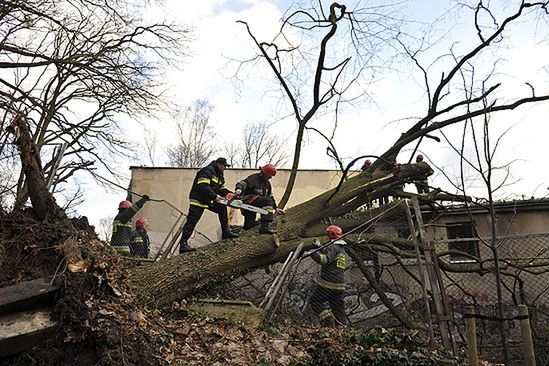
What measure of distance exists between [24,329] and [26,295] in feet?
0.85

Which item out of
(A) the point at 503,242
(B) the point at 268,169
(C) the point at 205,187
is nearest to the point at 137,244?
(C) the point at 205,187

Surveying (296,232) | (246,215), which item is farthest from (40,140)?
(296,232)

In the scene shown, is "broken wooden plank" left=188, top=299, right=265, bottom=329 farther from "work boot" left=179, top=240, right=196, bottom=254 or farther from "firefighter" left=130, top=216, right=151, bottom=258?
"firefighter" left=130, top=216, right=151, bottom=258

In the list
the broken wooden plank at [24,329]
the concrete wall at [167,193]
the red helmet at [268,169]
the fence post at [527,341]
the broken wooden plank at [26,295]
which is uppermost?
the concrete wall at [167,193]

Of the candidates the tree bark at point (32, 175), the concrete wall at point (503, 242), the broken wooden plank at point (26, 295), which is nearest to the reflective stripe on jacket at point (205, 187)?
the tree bark at point (32, 175)

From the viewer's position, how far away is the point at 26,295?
3.64m

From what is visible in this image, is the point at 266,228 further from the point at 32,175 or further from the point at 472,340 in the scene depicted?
the point at 472,340

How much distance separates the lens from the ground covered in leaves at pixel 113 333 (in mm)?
3934

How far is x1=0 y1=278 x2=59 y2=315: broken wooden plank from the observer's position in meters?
3.50

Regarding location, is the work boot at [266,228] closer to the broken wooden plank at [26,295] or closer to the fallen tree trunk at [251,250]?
the fallen tree trunk at [251,250]

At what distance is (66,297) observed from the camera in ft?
12.9

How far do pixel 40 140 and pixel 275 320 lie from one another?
872 cm

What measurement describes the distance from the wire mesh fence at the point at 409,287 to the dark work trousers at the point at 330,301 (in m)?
0.02

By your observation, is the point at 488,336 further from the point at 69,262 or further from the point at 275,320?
the point at 69,262
